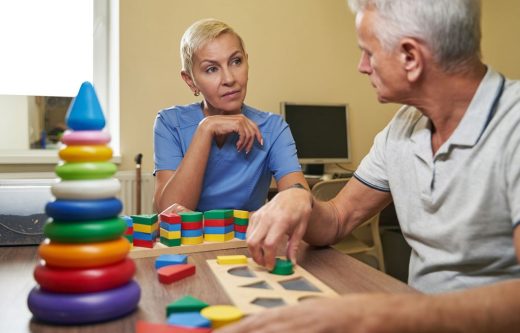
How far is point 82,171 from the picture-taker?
670 millimetres

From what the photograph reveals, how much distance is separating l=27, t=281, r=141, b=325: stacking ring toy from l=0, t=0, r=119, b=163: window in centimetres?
244

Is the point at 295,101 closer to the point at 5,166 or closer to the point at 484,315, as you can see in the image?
the point at 5,166

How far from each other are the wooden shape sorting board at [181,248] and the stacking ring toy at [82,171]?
1.27ft

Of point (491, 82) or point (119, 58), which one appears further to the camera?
point (119, 58)

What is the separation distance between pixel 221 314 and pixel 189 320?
0.14 ft

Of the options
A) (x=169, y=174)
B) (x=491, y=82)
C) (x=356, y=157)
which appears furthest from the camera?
(x=356, y=157)

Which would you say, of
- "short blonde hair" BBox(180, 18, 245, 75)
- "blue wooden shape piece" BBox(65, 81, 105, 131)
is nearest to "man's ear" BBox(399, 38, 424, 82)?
"blue wooden shape piece" BBox(65, 81, 105, 131)

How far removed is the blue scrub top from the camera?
1.64 m

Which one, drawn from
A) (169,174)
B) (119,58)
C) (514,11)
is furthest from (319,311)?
(514,11)

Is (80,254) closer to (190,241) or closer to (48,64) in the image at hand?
(190,241)

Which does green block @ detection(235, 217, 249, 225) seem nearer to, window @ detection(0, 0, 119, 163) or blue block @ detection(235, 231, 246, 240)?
blue block @ detection(235, 231, 246, 240)

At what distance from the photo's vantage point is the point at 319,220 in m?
1.16

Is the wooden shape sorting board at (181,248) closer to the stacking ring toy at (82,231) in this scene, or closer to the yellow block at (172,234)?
the yellow block at (172,234)

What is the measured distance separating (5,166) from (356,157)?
2.32m
